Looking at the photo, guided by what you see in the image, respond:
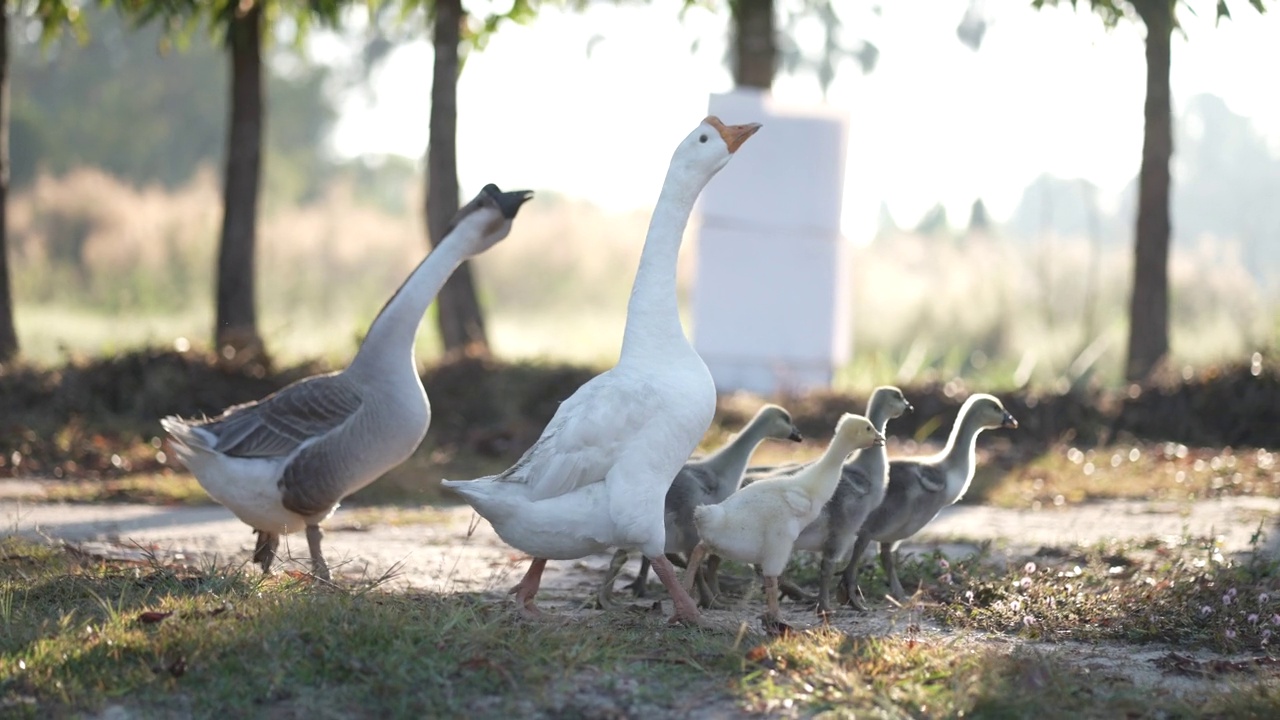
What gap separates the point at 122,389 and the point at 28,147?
137 ft

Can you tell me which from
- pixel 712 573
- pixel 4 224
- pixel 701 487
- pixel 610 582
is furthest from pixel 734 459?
pixel 4 224

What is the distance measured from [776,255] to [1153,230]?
3.77m

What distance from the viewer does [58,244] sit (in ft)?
95.3

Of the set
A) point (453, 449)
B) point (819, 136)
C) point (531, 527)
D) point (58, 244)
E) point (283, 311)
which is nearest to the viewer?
point (531, 527)

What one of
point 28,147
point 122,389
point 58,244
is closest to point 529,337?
point 122,389

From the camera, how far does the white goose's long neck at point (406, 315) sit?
5996 millimetres

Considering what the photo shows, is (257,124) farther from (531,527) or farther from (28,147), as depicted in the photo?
(28,147)

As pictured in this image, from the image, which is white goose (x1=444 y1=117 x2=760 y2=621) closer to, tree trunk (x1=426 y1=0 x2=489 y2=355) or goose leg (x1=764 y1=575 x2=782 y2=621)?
goose leg (x1=764 y1=575 x2=782 y2=621)

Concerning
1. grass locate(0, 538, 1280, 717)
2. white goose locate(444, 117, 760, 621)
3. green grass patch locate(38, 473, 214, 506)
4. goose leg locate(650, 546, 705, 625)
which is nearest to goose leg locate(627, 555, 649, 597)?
white goose locate(444, 117, 760, 621)

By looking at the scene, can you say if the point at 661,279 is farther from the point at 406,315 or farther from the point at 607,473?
the point at 406,315

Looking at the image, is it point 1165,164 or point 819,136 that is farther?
point 819,136

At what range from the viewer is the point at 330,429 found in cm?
581

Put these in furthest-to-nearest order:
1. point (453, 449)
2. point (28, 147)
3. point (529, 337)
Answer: point (28, 147)
point (529, 337)
point (453, 449)

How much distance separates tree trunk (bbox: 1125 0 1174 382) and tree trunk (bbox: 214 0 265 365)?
8535 mm
